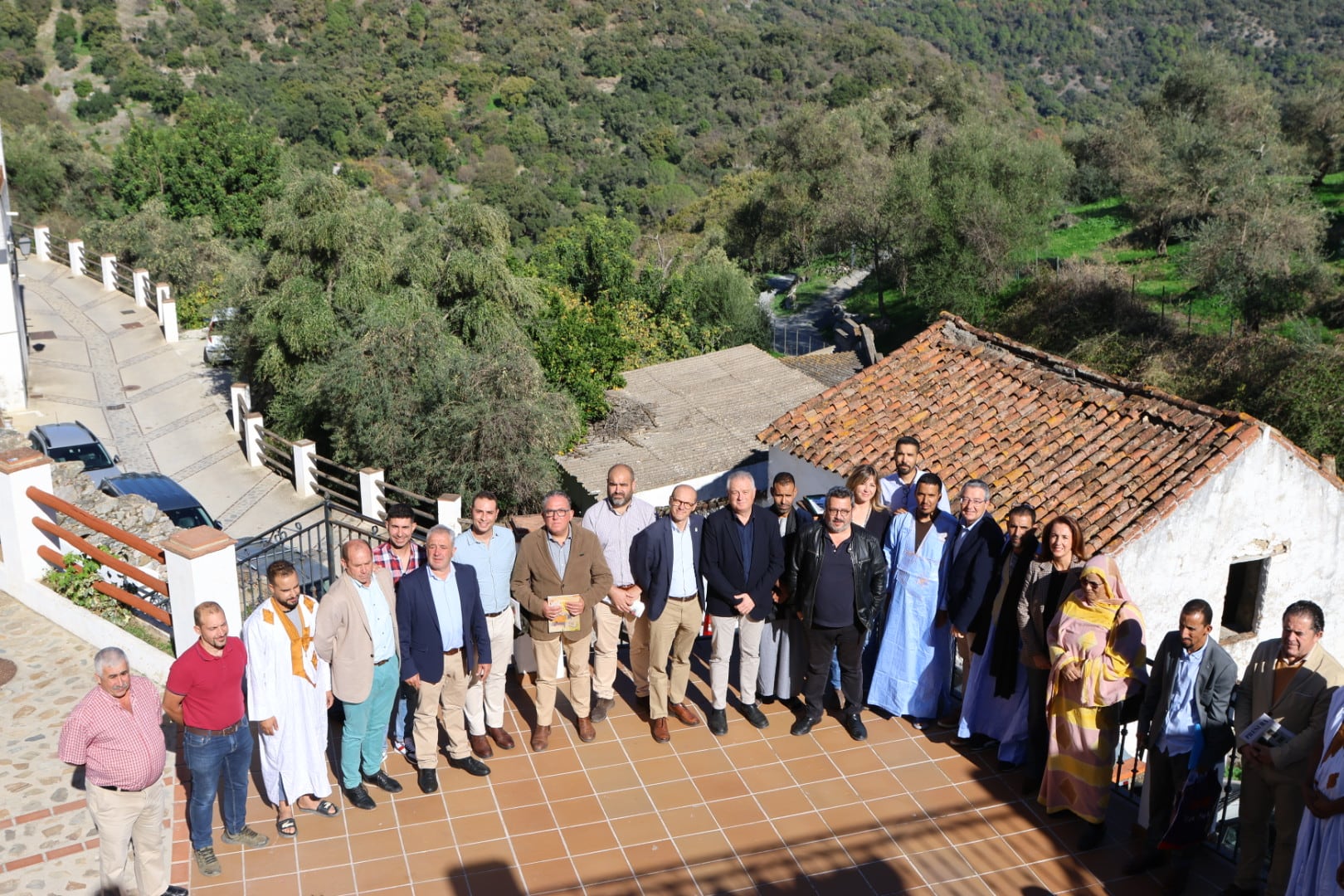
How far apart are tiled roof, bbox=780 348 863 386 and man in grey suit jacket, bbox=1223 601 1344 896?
1799 cm

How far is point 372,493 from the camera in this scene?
15859 millimetres

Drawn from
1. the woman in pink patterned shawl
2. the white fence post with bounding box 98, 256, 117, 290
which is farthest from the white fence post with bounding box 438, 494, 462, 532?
the white fence post with bounding box 98, 256, 117, 290

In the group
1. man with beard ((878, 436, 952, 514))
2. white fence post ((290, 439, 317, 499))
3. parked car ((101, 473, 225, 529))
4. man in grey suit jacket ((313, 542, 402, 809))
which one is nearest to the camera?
man in grey suit jacket ((313, 542, 402, 809))

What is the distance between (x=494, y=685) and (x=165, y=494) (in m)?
9.96

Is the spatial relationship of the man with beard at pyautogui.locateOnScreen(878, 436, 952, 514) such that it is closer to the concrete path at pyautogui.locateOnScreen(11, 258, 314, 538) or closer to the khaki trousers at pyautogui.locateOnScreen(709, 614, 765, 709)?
the khaki trousers at pyautogui.locateOnScreen(709, 614, 765, 709)

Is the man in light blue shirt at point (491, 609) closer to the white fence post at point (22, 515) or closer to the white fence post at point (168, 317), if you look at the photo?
the white fence post at point (22, 515)

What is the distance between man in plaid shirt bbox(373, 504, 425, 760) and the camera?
6516 mm

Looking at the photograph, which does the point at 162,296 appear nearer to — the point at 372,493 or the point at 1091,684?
the point at 372,493

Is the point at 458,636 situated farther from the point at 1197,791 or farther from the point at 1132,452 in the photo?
the point at 1132,452

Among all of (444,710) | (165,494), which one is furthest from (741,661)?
(165,494)

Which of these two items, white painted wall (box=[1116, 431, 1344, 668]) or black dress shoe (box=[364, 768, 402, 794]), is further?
white painted wall (box=[1116, 431, 1344, 668])

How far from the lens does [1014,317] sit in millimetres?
30656

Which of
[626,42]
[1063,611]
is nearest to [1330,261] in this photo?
[1063,611]

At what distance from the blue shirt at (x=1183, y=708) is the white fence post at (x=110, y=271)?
2978 centimetres
